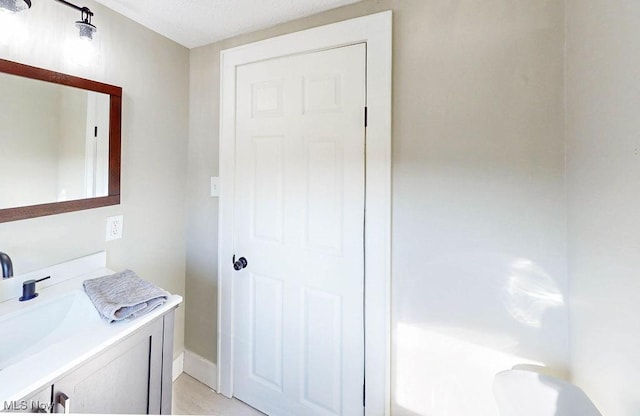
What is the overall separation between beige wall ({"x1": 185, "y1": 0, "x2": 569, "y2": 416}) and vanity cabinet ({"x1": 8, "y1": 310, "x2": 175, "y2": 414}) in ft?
3.28

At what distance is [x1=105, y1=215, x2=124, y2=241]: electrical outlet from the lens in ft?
4.88

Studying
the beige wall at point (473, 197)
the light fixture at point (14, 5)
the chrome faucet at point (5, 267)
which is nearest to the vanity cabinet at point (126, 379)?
the chrome faucet at point (5, 267)

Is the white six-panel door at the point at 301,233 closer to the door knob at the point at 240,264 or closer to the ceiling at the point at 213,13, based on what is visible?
Answer: the door knob at the point at 240,264

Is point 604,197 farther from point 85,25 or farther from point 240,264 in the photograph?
point 85,25

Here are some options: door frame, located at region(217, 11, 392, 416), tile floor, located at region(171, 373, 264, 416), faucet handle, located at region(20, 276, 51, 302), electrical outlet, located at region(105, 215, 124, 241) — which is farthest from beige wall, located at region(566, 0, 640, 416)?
electrical outlet, located at region(105, 215, 124, 241)

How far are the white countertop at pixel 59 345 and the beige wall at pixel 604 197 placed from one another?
1408mm

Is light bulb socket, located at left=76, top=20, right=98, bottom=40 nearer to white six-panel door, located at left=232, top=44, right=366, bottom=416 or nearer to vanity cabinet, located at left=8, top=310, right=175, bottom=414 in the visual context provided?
white six-panel door, located at left=232, top=44, right=366, bottom=416

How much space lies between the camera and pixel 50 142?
3.97 feet

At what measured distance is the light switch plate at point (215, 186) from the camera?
1.79 meters

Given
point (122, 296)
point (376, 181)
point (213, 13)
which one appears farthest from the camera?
point (213, 13)

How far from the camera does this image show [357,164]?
1.36m

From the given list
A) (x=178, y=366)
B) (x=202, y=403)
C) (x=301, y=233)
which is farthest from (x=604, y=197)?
(x=178, y=366)

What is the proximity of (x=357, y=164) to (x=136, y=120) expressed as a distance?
1266 mm

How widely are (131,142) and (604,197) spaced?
79.6 inches
